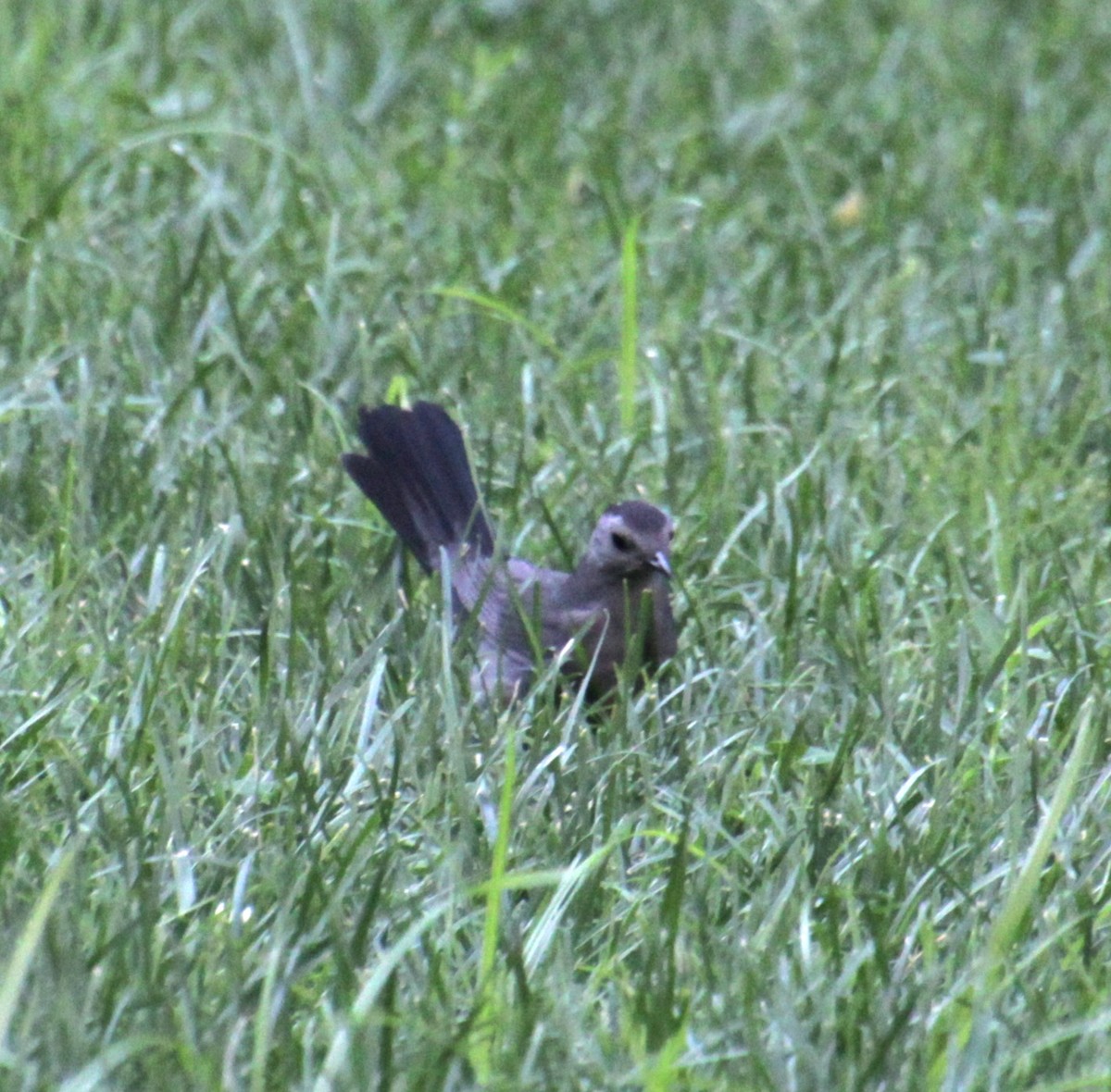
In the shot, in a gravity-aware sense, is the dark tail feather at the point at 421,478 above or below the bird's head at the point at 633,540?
above

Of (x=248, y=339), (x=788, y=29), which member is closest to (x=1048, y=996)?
(x=248, y=339)

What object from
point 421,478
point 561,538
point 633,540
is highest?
point 421,478

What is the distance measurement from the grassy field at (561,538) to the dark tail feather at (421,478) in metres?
0.10

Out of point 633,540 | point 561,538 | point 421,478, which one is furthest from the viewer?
point 561,538

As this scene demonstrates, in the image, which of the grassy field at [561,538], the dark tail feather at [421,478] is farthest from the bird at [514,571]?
the grassy field at [561,538]

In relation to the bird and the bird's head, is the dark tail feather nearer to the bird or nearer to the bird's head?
the bird

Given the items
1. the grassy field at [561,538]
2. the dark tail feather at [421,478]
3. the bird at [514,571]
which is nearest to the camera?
the grassy field at [561,538]

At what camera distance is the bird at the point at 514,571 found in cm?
373

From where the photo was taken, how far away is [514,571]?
160 inches

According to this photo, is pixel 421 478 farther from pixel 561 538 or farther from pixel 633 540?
pixel 633 540

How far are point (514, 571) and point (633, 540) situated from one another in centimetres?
35

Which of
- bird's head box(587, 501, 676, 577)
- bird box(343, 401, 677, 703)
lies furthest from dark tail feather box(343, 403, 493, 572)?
bird's head box(587, 501, 676, 577)

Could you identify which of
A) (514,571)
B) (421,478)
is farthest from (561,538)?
(421,478)

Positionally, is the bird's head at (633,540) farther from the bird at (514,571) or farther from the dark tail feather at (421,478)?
the dark tail feather at (421,478)
